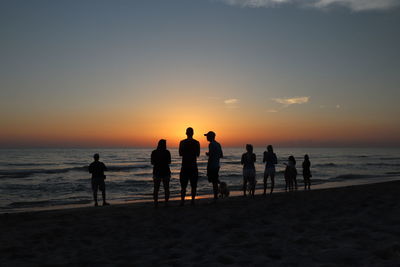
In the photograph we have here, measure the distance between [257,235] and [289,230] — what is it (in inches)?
25.6

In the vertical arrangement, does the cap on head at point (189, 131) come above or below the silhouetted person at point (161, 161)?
above

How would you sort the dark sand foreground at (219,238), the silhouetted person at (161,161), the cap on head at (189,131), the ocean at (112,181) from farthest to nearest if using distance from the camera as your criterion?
the ocean at (112,181) < the silhouetted person at (161,161) < the cap on head at (189,131) < the dark sand foreground at (219,238)

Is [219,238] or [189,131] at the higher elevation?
[189,131]

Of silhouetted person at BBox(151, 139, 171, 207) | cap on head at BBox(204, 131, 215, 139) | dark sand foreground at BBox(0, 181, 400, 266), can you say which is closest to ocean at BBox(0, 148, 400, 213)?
silhouetted person at BBox(151, 139, 171, 207)

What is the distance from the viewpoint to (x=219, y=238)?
524 cm

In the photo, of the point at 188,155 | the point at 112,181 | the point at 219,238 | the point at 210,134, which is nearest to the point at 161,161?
the point at 188,155

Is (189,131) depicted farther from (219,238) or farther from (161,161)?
(219,238)

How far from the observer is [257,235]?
5.31 m

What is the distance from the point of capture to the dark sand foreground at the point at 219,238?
13.6ft

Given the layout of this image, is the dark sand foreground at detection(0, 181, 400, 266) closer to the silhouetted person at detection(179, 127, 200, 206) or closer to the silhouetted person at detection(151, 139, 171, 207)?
the silhouetted person at detection(179, 127, 200, 206)

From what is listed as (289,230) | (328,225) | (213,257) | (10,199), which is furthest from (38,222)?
(10,199)

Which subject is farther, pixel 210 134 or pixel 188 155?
pixel 210 134

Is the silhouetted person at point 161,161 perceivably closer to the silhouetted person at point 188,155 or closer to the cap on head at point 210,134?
the silhouetted person at point 188,155

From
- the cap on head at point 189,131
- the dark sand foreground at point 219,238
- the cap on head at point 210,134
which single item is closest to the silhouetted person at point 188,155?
the cap on head at point 189,131
